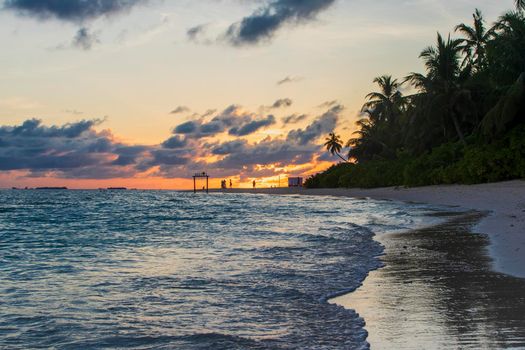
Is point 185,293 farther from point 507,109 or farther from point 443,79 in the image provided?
point 443,79

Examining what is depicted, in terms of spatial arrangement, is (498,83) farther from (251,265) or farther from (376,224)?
(251,265)

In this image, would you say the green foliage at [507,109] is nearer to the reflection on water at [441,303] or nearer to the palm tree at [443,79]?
the palm tree at [443,79]

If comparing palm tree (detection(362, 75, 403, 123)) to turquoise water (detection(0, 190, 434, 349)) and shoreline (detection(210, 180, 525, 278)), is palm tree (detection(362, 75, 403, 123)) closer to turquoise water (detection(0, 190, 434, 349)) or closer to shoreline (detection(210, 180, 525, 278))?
shoreline (detection(210, 180, 525, 278))

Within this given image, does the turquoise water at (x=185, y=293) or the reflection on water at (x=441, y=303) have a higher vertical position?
the reflection on water at (x=441, y=303)

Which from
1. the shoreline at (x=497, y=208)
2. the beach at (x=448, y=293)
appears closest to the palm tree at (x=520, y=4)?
the shoreline at (x=497, y=208)

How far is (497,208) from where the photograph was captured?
70.0ft

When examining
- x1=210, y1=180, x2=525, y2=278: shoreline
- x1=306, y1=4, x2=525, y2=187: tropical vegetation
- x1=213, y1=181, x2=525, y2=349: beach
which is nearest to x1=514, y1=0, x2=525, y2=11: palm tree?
x1=306, y1=4, x2=525, y2=187: tropical vegetation

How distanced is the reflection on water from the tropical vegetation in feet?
86.9

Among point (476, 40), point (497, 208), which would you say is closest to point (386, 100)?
point (476, 40)

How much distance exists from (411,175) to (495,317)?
41917 millimetres

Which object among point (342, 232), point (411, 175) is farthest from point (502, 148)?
point (342, 232)

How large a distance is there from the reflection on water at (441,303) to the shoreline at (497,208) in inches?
14.2

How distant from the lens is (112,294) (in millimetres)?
7207

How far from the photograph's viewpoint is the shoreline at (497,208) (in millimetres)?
8684
